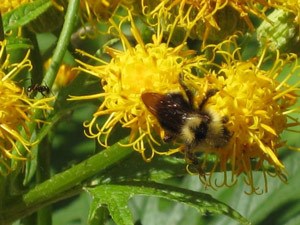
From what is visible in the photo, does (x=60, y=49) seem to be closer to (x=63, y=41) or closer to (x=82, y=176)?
(x=63, y=41)

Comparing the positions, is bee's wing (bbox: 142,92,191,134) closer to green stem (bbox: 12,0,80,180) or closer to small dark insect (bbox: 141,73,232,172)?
small dark insect (bbox: 141,73,232,172)

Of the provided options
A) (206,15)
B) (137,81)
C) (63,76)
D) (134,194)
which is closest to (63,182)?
(134,194)

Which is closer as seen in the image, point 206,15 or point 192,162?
point 192,162

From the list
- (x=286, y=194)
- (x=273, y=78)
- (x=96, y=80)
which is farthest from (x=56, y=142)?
(x=273, y=78)

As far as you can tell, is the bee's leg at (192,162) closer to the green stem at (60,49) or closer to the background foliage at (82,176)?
the background foliage at (82,176)

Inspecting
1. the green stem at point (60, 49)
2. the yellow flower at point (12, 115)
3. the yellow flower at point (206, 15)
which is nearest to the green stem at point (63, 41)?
the green stem at point (60, 49)

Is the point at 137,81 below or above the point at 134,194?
above

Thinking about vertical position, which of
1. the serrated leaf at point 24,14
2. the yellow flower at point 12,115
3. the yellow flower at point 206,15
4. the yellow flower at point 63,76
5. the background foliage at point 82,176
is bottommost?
the yellow flower at point 63,76
